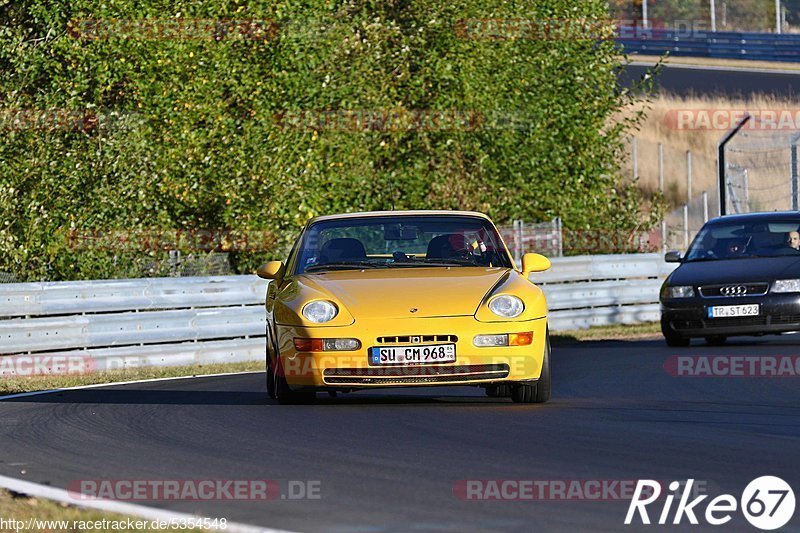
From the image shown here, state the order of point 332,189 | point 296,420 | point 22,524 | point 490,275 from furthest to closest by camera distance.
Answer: point 332,189 → point 490,275 → point 296,420 → point 22,524

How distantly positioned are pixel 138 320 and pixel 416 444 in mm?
9103

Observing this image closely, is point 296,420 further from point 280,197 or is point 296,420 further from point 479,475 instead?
point 280,197

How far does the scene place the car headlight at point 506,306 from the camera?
33.7ft

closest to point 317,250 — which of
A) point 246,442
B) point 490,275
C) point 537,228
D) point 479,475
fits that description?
point 490,275

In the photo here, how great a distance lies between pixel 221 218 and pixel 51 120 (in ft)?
9.80

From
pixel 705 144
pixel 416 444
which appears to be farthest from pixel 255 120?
pixel 705 144

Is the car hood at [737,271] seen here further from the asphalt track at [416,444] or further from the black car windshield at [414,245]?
the black car windshield at [414,245]

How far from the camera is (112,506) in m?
6.31

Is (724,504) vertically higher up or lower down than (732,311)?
higher up

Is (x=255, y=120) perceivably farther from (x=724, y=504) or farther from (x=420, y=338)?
(x=724, y=504)

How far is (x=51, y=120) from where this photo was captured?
73.0 feet

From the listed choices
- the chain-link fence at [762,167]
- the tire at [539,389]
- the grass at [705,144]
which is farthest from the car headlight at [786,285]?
the grass at [705,144]

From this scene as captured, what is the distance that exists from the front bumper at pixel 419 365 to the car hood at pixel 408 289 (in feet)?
0.28

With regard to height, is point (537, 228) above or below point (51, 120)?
below
